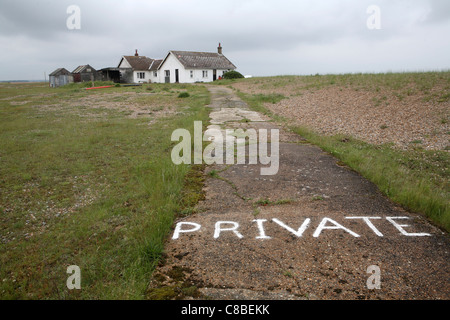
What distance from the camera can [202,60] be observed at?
45.2 meters

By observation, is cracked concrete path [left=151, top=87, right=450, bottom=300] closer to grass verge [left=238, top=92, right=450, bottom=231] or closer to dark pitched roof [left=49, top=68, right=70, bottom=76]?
grass verge [left=238, top=92, right=450, bottom=231]

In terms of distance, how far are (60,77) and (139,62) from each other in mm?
13390

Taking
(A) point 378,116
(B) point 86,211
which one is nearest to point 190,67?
(A) point 378,116

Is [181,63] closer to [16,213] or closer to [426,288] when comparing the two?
[16,213]

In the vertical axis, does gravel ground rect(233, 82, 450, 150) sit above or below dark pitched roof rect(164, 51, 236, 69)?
below

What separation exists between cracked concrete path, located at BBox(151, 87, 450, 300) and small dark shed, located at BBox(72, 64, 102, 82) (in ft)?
168

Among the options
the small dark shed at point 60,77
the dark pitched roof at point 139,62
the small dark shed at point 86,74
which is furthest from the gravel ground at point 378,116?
the small dark shed at point 60,77

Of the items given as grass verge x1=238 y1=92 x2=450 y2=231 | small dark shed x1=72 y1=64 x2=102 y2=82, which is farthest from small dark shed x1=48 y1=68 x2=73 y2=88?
grass verge x1=238 y1=92 x2=450 y2=231

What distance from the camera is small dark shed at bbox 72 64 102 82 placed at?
4900 cm

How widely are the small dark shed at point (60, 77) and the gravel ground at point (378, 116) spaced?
45.3 m

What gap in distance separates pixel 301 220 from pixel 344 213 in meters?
0.67
